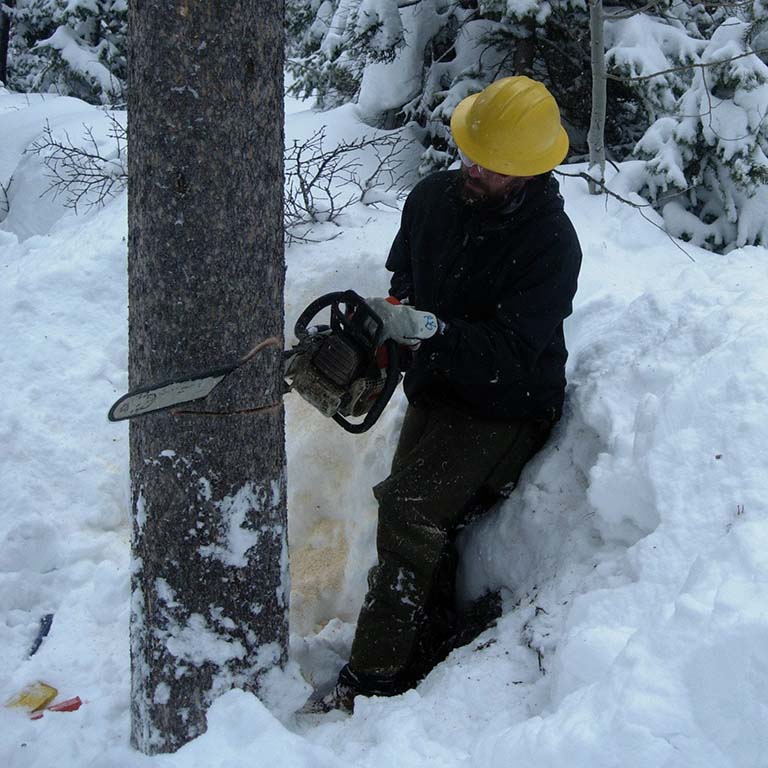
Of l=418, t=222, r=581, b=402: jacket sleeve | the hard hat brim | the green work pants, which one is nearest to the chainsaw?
l=418, t=222, r=581, b=402: jacket sleeve

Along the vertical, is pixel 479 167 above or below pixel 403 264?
above

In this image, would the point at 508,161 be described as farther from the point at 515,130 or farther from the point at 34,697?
the point at 34,697

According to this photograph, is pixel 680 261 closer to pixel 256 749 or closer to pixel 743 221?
pixel 743 221

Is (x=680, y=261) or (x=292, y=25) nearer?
(x=680, y=261)

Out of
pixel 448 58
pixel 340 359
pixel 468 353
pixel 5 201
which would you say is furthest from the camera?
pixel 5 201

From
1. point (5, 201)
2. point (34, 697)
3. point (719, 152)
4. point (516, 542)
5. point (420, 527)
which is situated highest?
point (719, 152)

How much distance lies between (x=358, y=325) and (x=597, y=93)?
184 inches

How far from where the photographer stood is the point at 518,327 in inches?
104

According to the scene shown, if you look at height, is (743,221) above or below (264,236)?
below

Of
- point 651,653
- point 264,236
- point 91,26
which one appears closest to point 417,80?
point 264,236

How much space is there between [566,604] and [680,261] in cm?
298

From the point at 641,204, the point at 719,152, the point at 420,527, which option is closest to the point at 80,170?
the point at 641,204

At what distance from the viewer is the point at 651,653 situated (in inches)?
70.9

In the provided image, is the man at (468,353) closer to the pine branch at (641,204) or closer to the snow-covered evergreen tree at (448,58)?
the pine branch at (641,204)
